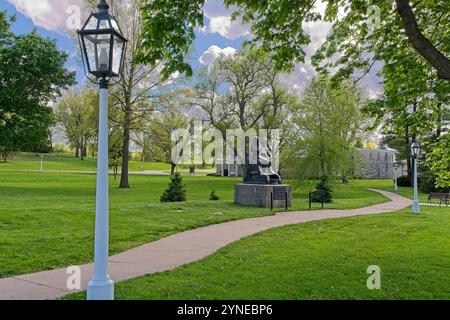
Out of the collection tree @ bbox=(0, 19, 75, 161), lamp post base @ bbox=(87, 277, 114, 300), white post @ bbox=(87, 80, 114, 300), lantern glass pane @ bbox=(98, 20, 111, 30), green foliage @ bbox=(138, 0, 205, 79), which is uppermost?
tree @ bbox=(0, 19, 75, 161)

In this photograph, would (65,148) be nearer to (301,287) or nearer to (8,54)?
(8,54)

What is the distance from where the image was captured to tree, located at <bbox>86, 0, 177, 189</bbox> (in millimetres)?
29141

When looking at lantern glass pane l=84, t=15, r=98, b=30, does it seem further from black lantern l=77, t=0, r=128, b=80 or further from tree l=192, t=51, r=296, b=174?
tree l=192, t=51, r=296, b=174

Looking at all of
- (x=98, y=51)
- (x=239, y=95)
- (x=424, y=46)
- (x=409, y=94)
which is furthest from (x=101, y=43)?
(x=239, y=95)

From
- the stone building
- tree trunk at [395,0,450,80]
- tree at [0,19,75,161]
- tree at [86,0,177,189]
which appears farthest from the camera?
the stone building

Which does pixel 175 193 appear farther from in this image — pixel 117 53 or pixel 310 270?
pixel 117 53

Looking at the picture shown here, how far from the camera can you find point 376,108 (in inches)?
337

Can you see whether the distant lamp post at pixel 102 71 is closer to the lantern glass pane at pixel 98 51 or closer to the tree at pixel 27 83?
the lantern glass pane at pixel 98 51

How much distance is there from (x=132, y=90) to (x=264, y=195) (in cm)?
1763

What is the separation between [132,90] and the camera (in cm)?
2989

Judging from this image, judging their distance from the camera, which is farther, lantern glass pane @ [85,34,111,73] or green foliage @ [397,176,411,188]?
green foliage @ [397,176,411,188]

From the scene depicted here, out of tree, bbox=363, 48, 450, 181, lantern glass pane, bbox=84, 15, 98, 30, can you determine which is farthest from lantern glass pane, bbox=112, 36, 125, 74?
tree, bbox=363, 48, 450, 181

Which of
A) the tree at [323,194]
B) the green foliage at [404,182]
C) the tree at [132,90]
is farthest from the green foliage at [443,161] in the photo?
the green foliage at [404,182]

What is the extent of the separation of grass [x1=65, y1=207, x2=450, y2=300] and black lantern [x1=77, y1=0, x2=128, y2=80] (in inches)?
113
